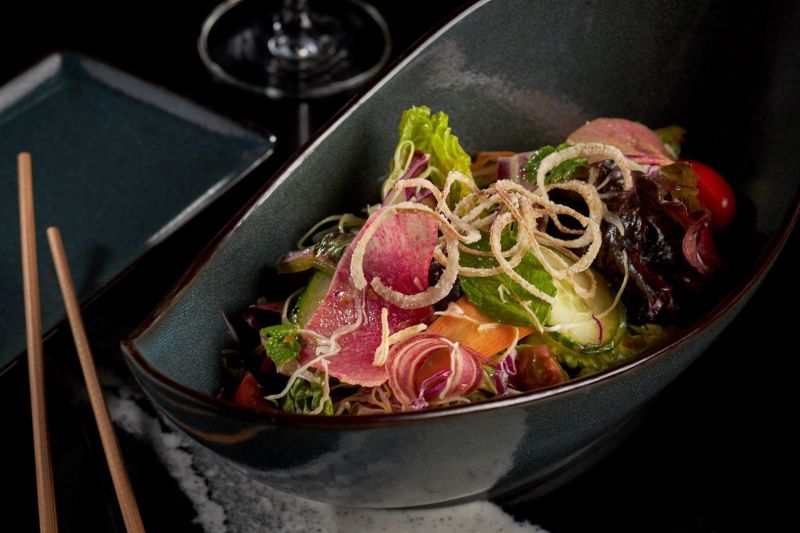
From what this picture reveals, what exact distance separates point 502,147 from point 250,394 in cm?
69

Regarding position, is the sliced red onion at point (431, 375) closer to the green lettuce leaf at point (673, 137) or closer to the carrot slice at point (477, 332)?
the carrot slice at point (477, 332)

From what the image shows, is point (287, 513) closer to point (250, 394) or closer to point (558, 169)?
point (250, 394)

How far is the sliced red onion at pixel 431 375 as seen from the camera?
120 cm

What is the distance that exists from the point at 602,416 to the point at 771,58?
780 mm

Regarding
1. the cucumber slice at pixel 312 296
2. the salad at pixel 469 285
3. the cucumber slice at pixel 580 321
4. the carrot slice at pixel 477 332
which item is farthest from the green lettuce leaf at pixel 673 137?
the cucumber slice at pixel 312 296

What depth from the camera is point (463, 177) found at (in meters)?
1.31

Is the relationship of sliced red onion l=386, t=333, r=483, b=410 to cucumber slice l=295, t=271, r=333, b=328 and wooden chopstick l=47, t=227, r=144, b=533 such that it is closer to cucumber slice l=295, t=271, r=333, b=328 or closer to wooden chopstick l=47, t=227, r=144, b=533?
cucumber slice l=295, t=271, r=333, b=328

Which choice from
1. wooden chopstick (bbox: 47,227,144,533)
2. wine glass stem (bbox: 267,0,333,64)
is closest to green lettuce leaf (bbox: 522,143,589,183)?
wooden chopstick (bbox: 47,227,144,533)

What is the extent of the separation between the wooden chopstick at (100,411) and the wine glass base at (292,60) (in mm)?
898

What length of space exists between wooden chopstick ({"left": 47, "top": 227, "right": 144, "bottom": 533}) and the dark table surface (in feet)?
0.24

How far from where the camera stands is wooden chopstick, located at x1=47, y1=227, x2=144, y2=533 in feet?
4.17

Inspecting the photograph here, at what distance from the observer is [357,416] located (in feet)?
3.31

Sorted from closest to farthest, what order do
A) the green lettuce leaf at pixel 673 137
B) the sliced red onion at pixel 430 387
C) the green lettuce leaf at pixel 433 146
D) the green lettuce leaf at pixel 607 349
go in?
the sliced red onion at pixel 430 387
the green lettuce leaf at pixel 607 349
the green lettuce leaf at pixel 433 146
the green lettuce leaf at pixel 673 137

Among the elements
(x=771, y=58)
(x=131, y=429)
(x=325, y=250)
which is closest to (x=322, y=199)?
(x=325, y=250)
